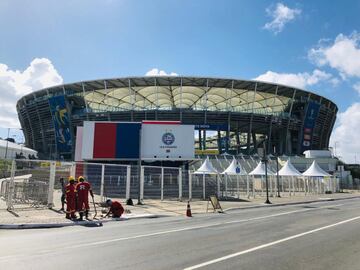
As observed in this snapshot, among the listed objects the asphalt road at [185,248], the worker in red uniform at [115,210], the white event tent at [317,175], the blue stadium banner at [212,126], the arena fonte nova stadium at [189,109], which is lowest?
the asphalt road at [185,248]

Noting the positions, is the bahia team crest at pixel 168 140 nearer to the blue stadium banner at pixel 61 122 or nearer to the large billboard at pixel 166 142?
the large billboard at pixel 166 142

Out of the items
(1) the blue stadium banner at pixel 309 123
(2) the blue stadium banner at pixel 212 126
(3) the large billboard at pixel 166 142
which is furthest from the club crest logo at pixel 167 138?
(1) the blue stadium banner at pixel 309 123

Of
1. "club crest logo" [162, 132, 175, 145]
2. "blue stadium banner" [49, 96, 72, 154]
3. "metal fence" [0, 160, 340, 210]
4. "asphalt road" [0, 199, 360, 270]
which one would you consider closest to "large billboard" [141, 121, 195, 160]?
"club crest logo" [162, 132, 175, 145]

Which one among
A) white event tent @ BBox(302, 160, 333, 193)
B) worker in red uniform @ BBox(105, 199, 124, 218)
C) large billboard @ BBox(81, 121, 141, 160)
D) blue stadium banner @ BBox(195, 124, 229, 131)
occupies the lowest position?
worker in red uniform @ BBox(105, 199, 124, 218)

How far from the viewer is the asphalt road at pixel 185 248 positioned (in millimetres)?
6734

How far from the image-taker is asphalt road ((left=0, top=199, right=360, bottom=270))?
6.73m

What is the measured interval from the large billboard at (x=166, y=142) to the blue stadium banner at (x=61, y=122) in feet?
164

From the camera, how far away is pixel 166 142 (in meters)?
36.8

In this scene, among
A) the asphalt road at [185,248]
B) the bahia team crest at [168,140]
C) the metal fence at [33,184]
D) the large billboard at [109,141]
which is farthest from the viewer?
the bahia team crest at [168,140]

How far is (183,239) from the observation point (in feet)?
32.4

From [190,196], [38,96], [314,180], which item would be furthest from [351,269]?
[38,96]

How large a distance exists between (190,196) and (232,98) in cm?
5998

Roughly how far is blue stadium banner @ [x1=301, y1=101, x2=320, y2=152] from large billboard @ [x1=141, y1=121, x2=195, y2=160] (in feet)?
179

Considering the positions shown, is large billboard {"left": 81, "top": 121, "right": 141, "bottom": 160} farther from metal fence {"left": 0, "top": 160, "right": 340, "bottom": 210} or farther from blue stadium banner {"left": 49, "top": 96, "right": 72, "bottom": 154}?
blue stadium banner {"left": 49, "top": 96, "right": 72, "bottom": 154}
